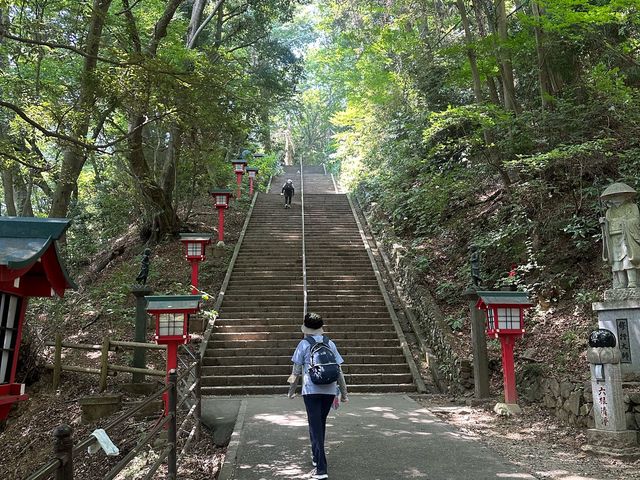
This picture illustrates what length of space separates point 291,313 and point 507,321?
5.75 metres

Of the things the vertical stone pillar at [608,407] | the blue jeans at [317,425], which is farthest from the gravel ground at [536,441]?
the blue jeans at [317,425]

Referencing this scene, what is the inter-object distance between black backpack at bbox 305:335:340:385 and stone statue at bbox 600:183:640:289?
182 inches

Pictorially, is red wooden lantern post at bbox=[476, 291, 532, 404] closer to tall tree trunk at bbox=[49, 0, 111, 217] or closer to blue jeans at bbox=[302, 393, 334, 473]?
blue jeans at bbox=[302, 393, 334, 473]

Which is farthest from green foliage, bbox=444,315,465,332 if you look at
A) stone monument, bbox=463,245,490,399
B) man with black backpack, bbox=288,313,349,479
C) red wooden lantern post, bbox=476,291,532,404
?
man with black backpack, bbox=288,313,349,479

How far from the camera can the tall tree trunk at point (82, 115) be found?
8.16 metres

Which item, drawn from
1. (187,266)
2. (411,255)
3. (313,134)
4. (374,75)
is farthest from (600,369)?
(313,134)

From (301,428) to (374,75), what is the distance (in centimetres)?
1494

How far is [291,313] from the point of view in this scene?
1189 centimetres

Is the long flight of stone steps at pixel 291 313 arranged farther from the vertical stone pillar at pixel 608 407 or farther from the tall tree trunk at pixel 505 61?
the tall tree trunk at pixel 505 61

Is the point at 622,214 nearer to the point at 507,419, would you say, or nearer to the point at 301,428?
the point at 507,419

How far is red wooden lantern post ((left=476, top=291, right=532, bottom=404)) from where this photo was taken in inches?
281

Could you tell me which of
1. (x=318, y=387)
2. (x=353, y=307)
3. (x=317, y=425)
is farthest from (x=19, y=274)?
(x=353, y=307)

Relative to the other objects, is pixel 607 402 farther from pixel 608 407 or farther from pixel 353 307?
pixel 353 307

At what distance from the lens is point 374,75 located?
18.5 m
